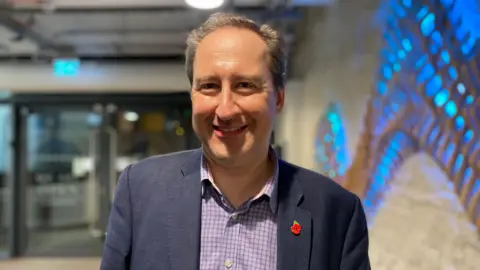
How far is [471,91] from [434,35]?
1.40ft

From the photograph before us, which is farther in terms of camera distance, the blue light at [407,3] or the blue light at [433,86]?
the blue light at [407,3]

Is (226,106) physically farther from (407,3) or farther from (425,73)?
(407,3)

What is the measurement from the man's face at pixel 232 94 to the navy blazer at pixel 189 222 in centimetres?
15

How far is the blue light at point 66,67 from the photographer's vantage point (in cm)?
668

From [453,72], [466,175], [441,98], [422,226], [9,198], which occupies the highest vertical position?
[453,72]

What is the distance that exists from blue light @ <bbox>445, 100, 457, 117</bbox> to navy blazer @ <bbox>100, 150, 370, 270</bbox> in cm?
122

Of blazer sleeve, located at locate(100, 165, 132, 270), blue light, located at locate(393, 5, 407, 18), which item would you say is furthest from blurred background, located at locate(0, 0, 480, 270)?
blazer sleeve, located at locate(100, 165, 132, 270)

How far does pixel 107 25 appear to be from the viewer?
5.88 meters

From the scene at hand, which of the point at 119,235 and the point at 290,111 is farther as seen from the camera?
the point at 290,111

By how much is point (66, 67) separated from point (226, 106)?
242 inches

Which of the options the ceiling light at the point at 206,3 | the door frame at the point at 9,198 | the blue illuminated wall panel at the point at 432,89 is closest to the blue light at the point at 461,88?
the blue illuminated wall panel at the point at 432,89

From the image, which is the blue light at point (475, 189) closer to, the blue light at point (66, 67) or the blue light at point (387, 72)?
the blue light at point (387, 72)

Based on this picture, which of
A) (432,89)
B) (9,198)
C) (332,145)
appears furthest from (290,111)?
(9,198)

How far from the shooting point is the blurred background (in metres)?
2.34
